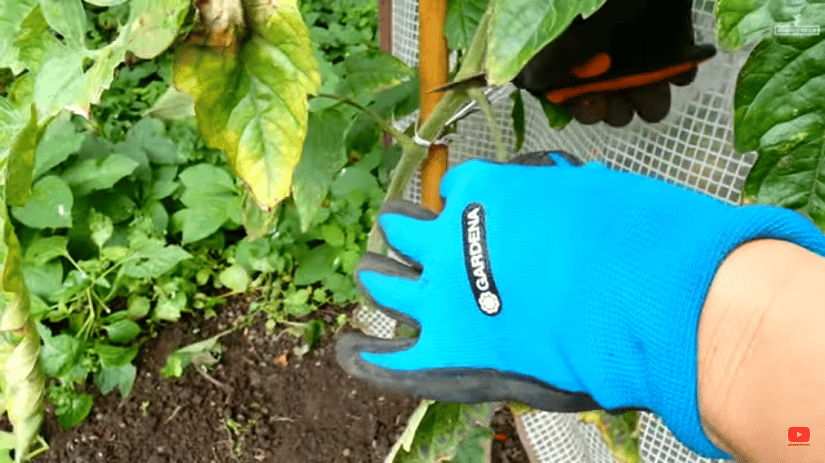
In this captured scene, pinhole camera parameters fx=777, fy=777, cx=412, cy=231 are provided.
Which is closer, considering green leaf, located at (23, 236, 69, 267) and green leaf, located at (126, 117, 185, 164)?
green leaf, located at (23, 236, 69, 267)

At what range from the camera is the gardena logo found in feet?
2.01

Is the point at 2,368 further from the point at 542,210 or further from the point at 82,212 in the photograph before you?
the point at 82,212

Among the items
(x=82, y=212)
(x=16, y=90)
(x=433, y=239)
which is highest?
(x=16, y=90)

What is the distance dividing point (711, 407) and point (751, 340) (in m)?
0.05

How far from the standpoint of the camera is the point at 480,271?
2.01 feet

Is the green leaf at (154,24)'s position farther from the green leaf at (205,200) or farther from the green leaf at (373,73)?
the green leaf at (205,200)

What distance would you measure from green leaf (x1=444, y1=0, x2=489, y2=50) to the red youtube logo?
42 cm

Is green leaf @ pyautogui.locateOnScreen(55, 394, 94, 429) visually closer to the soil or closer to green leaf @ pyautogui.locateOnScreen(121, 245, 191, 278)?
the soil

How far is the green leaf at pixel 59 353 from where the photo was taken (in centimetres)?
127

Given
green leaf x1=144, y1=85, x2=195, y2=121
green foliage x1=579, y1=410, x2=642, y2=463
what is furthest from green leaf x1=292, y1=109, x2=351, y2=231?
green foliage x1=579, y1=410, x2=642, y2=463

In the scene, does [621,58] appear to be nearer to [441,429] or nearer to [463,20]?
[463,20]

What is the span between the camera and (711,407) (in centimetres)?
48

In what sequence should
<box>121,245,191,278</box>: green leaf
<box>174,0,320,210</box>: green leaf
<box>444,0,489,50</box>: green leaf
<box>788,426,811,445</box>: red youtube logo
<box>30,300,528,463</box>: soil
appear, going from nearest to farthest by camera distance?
1. <box>788,426,811,445</box>: red youtube logo
2. <box>174,0,320,210</box>: green leaf
3. <box>444,0,489,50</box>: green leaf
4. <box>30,300,528,463</box>: soil
5. <box>121,245,191,278</box>: green leaf

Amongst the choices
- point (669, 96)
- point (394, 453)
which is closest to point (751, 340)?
point (669, 96)
